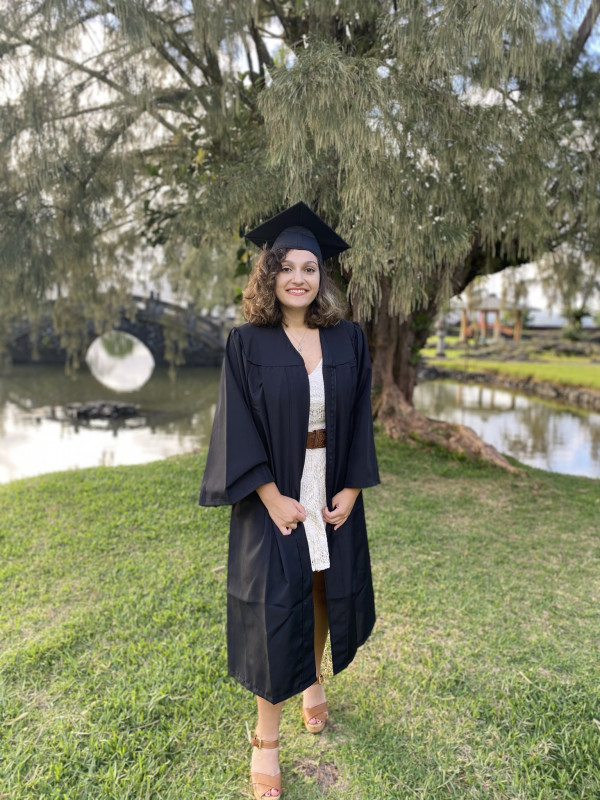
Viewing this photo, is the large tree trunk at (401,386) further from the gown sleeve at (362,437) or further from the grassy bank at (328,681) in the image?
the gown sleeve at (362,437)

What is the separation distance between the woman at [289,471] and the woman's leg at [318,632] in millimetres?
11

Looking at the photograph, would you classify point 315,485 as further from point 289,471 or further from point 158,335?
point 158,335

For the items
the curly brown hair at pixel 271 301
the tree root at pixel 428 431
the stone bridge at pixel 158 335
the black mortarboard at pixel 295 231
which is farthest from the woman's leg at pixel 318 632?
the stone bridge at pixel 158 335

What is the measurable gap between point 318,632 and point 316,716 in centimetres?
29

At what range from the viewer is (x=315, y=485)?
1586 millimetres

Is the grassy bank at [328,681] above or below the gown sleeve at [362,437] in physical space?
below

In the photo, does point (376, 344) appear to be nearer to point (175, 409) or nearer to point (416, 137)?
point (416, 137)

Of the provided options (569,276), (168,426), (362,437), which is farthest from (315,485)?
(168,426)

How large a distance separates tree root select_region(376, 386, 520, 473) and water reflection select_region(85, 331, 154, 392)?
349 inches

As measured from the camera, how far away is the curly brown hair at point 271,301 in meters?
1.55

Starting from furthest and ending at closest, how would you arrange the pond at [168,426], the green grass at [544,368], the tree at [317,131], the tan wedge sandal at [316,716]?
the green grass at [544,368] < the pond at [168,426] < the tree at [317,131] < the tan wedge sandal at [316,716]

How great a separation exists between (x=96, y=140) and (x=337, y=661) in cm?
362

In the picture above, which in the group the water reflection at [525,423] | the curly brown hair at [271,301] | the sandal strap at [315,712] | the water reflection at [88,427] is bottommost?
the water reflection at [525,423]

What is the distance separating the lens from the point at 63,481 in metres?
4.38
